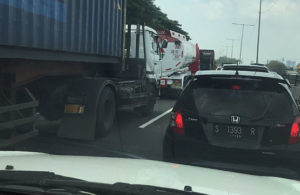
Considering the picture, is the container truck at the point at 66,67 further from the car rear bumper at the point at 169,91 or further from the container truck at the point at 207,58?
the container truck at the point at 207,58

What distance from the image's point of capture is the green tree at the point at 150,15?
32625mm

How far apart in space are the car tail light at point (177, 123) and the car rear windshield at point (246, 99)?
0.88 ft

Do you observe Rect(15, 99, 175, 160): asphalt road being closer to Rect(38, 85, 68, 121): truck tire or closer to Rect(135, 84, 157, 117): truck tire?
Rect(38, 85, 68, 121): truck tire

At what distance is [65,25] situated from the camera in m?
7.20

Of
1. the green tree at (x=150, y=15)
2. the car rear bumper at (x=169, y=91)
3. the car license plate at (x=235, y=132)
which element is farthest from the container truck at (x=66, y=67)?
the green tree at (x=150, y=15)

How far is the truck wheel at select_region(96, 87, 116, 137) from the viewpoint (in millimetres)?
8078

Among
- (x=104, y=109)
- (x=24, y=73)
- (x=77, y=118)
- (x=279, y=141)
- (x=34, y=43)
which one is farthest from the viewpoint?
(x=104, y=109)

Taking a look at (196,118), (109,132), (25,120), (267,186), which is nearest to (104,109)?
(109,132)

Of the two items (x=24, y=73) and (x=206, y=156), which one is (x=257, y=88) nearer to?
(x=206, y=156)

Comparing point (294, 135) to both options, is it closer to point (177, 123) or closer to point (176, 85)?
point (177, 123)

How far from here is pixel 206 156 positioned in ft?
14.6

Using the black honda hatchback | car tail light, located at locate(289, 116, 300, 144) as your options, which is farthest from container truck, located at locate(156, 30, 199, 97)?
car tail light, located at locate(289, 116, 300, 144)

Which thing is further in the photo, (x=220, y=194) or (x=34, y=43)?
(x=34, y=43)

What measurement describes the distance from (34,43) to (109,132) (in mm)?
3224
